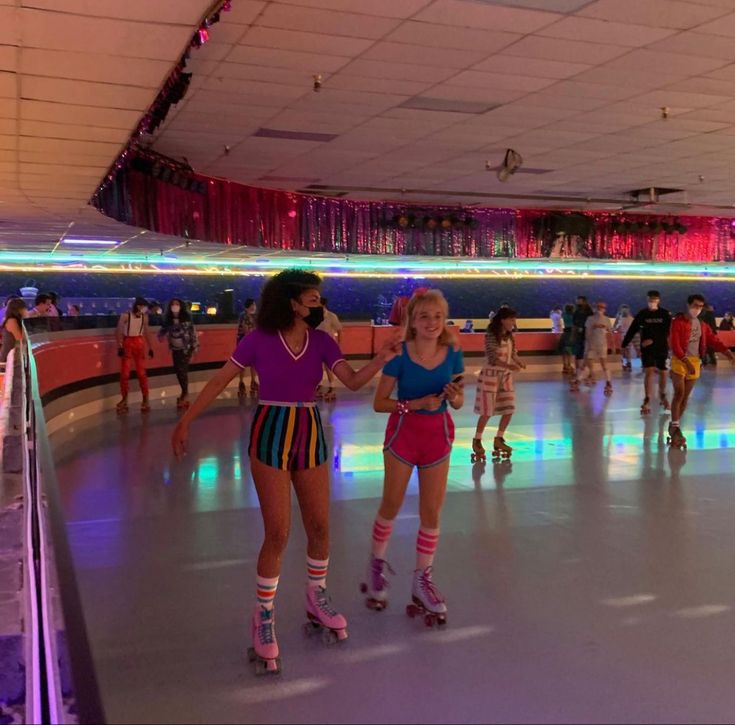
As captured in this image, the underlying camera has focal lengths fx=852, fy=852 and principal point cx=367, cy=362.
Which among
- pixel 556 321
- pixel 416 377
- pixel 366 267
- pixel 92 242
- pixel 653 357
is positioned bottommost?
pixel 653 357

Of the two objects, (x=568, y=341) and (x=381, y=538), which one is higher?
(x=568, y=341)

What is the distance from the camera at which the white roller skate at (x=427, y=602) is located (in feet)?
10.7

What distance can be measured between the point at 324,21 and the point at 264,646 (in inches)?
144

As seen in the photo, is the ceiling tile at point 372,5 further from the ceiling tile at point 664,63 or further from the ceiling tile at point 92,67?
the ceiling tile at point 664,63

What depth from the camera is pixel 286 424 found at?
2924 millimetres

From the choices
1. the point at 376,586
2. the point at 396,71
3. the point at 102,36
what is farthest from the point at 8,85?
the point at 376,586

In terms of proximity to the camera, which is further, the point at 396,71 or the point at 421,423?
the point at 396,71

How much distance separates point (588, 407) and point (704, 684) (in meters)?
7.80

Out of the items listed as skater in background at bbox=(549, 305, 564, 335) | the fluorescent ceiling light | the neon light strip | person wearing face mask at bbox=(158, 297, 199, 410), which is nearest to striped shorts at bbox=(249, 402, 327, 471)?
person wearing face mask at bbox=(158, 297, 199, 410)

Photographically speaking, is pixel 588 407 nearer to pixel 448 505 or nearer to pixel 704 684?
pixel 448 505

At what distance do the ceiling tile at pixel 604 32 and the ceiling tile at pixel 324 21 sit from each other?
1012 mm

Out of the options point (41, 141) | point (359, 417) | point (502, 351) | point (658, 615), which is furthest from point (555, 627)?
point (359, 417)

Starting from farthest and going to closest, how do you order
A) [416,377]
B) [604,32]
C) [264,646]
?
1. [604,32]
2. [416,377]
3. [264,646]

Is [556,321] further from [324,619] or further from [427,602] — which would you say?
[324,619]
